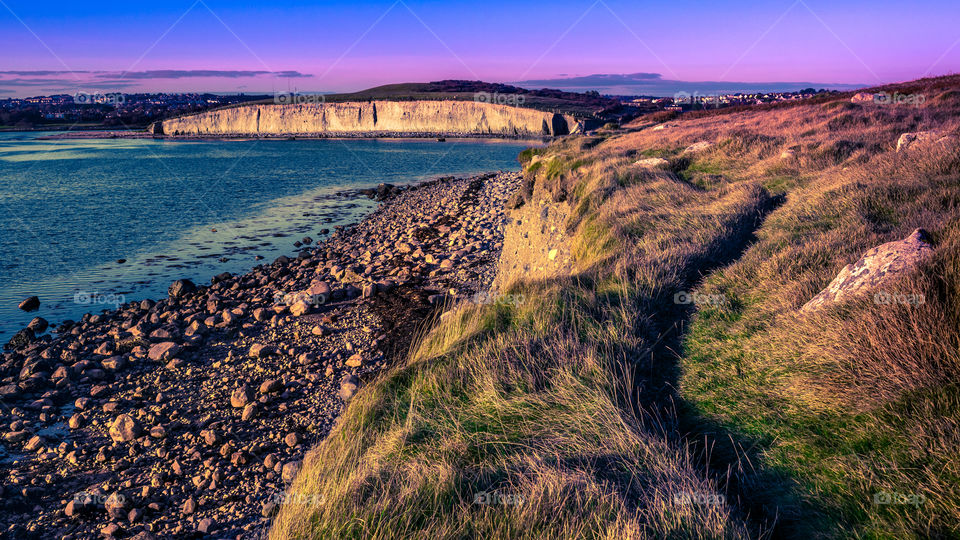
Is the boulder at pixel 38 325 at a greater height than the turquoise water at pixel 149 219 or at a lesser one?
lesser

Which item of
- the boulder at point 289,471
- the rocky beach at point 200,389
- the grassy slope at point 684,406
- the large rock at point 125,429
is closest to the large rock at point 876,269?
the grassy slope at point 684,406

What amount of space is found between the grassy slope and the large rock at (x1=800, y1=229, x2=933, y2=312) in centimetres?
21

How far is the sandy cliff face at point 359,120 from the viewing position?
99.9m

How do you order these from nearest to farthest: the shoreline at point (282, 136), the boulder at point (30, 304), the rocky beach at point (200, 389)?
1. the rocky beach at point (200, 389)
2. the boulder at point (30, 304)
3. the shoreline at point (282, 136)

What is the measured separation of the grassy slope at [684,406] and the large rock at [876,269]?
0.21 m

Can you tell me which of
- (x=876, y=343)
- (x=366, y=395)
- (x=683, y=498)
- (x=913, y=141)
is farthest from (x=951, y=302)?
(x=913, y=141)

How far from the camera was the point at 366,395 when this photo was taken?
211 inches

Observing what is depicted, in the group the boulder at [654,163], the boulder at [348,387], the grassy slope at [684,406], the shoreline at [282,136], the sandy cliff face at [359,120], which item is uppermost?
the sandy cliff face at [359,120]

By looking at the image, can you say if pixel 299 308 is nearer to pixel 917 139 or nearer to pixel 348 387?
pixel 348 387

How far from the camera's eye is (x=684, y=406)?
4.43 metres

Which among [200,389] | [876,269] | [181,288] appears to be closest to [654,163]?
[876,269]

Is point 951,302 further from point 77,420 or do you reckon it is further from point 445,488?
point 77,420

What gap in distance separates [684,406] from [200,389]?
23.5 feet

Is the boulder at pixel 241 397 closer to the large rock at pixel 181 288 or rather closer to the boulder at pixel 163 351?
the boulder at pixel 163 351
